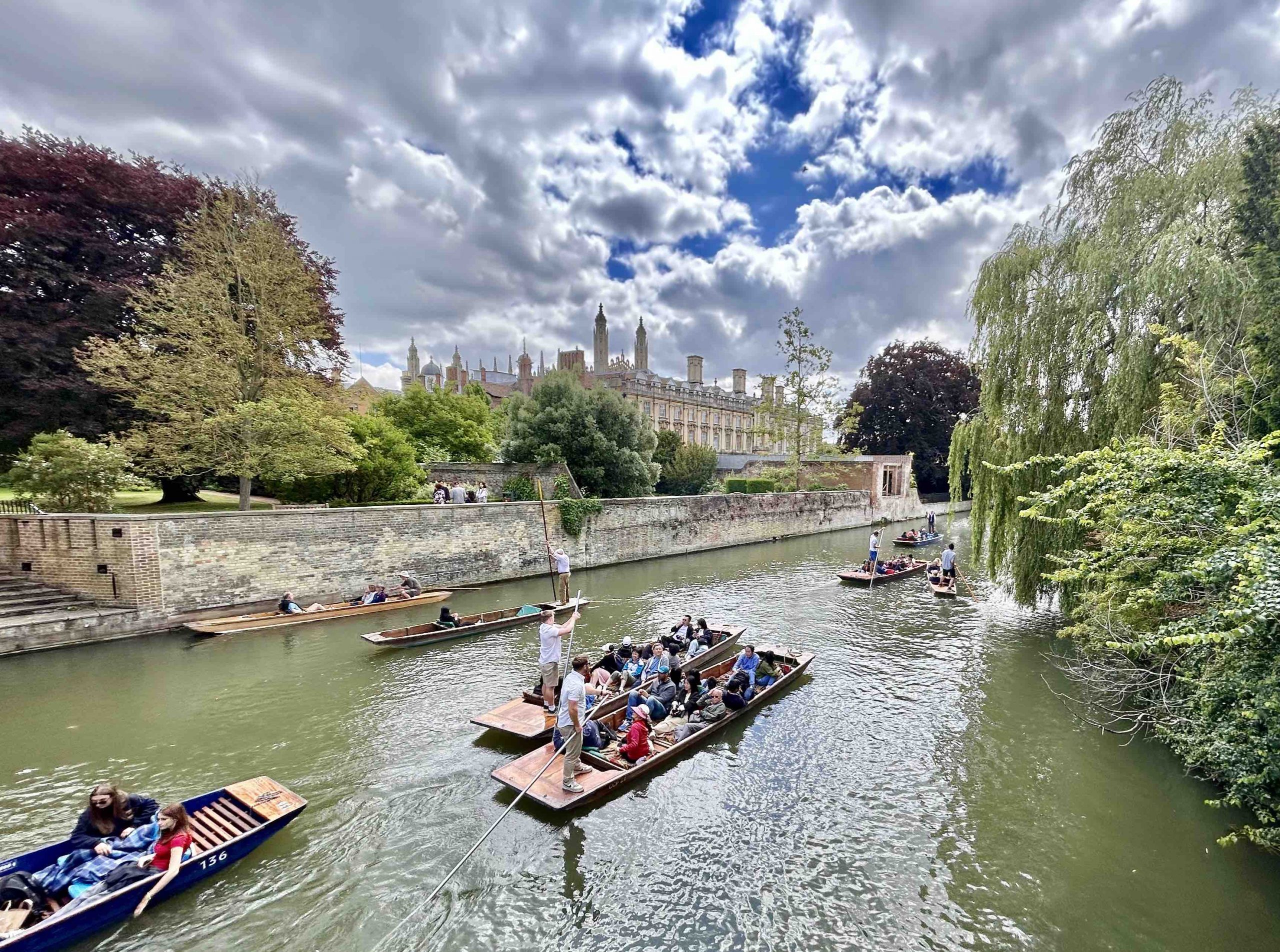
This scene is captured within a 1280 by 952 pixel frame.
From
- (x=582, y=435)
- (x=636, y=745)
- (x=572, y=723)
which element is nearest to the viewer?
(x=572, y=723)

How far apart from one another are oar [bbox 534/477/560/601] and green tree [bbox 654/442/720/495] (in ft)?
40.7

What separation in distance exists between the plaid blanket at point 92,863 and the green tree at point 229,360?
11624 mm

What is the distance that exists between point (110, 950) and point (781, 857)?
20.0 ft

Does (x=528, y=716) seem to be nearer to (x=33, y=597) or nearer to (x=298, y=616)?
(x=298, y=616)

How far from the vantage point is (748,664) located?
9578mm

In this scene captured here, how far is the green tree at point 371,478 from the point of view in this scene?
18828 millimetres

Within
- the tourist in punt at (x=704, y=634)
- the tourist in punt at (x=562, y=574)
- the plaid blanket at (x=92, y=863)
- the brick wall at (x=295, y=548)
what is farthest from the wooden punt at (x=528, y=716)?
the brick wall at (x=295, y=548)

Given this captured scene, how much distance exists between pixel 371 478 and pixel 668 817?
55.3ft

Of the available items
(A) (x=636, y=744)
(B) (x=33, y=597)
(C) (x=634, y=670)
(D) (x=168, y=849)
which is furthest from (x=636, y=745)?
(B) (x=33, y=597)

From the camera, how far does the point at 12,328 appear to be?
47.6 ft

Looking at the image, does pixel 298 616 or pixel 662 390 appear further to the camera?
pixel 662 390

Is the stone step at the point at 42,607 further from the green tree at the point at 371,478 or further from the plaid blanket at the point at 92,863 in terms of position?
the plaid blanket at the point at 92,863

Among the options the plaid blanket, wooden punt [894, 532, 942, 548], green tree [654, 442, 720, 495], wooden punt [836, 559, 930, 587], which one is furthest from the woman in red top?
green tree [654, 442, 720, 495]

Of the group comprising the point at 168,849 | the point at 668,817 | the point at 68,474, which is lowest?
the point at 668,817
